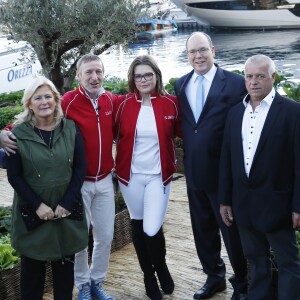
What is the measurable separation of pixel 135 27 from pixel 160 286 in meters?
5.44

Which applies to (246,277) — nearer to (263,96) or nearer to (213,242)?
(213,242)

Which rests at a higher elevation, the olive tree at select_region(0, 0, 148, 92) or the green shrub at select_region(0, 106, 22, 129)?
the olive tree at select_region(0, 0, 148, 92)

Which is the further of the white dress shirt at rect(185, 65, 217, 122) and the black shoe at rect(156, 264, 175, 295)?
the black shoe at rect(156, 264, 175, 295)

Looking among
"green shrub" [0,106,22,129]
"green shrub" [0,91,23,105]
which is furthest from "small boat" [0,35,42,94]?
"green shrub" [0,106,22,129]

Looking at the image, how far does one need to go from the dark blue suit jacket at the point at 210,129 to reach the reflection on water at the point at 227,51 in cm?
1851

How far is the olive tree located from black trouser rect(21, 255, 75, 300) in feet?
17.4

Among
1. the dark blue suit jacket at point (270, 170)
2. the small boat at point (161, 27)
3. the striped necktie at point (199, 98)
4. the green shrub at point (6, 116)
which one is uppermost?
the striped necktie at point (199, 98)

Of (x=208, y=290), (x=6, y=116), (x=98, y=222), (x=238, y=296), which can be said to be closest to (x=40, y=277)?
(x=98, y=222)

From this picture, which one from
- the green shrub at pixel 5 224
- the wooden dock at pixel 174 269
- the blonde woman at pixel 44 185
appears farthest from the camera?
the green shrub at pixel 5 224

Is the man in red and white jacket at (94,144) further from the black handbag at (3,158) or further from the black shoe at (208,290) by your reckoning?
the black shoe at (208,290)

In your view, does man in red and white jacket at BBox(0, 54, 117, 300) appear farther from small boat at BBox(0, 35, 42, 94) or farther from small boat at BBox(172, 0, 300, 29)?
small boat at BBox(172, 0, 300, 29)

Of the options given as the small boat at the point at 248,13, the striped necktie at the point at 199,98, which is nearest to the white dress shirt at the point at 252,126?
the striped necktie at the point at 199,98

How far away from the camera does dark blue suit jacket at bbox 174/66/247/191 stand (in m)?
3.34

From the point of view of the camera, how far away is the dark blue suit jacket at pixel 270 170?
290 centimetres
